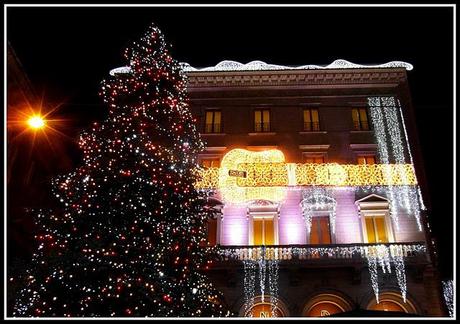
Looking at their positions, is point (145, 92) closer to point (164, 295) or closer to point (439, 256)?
point (164, 295)

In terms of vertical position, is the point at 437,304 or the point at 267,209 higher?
the point at 267,209

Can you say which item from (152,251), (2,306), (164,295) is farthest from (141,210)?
(2,306)

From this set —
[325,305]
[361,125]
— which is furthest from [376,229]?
[361,125]

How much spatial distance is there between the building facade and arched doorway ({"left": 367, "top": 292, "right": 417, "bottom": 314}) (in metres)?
0.05

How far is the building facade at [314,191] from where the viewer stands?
19.7 metres

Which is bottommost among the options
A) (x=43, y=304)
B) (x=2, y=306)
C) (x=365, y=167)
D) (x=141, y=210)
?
(x=2, y=306)

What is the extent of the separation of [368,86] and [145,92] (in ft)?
48.4

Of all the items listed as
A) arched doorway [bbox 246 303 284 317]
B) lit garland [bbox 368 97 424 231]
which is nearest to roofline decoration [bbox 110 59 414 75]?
lit garland [bbox 368 97 424 231]

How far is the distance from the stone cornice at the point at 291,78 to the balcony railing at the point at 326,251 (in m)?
9.77

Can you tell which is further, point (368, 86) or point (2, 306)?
point (368, 86)

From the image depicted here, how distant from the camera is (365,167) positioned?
2234 centimetres

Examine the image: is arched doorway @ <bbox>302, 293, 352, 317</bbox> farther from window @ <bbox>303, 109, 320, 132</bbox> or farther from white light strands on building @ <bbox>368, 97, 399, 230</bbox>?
window @ <bbox>303, 109, 320, 132</bbox>

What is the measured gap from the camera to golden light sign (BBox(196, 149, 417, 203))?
2197cm

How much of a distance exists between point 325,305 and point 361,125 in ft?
33.0
